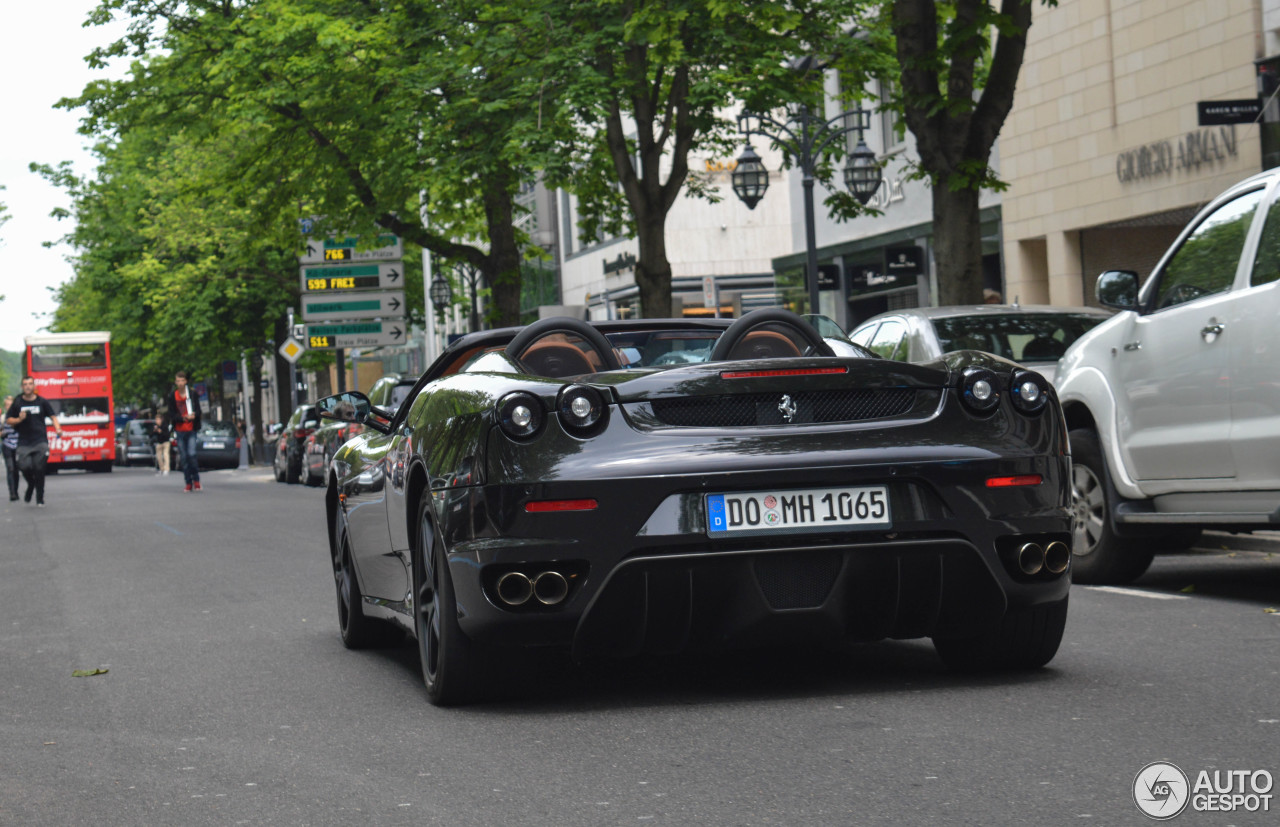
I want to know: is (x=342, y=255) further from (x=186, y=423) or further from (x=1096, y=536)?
(x=1096, y=536)

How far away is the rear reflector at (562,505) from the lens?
18.5 feet

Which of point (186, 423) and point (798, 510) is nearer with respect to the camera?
point (798, 510)

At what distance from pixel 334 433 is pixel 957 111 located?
41.2 ft

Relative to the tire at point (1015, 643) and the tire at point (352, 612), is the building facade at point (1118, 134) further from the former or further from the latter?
the tire at point (1015, 643)

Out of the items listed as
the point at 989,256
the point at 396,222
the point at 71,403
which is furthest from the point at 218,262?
the point at 989,256

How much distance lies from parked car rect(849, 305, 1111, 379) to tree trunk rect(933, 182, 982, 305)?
359cm

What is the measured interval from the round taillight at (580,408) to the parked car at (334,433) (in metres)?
15.3

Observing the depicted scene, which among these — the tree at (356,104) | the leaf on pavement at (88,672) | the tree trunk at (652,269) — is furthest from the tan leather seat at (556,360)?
the tree trunk at (652,269)

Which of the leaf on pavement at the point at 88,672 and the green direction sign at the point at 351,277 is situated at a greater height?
the green direction sign at the point at 351,277

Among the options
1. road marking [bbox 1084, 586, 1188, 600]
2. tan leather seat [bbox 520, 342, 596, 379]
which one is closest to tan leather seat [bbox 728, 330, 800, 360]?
tan leather seat [bbox 520, 342, 596, 379]

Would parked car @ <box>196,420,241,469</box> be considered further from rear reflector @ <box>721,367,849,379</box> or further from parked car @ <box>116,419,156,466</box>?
rear reflector @ <box>721,367,849,379</box>

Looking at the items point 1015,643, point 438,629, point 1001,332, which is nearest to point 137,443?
point 1001,332

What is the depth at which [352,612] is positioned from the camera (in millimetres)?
8156

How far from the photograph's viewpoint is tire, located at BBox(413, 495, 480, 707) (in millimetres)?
6000
